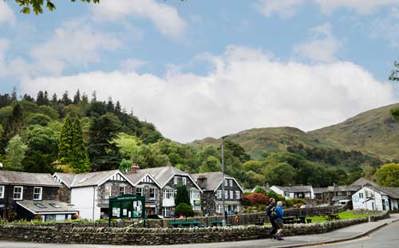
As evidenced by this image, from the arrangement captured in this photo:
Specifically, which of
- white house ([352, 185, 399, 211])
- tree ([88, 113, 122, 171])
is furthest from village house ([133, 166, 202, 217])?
white house ([352, 185, 399, 211])

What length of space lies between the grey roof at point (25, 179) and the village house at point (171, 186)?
1611cm

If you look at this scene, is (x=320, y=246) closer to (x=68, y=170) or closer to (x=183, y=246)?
(x=183, y=246)

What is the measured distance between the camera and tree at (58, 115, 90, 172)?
7685 cm

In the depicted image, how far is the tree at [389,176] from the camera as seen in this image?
130 meters

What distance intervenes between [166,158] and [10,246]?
7731 cm

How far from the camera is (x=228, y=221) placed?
141 feet

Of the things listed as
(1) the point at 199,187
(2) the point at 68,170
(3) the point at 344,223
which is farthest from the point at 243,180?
(3) the point at 344,223

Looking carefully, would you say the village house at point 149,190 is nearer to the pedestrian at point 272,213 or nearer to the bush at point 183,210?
the bush at point 183,210

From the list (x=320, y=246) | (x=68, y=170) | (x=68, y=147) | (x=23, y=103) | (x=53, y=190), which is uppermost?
(x=23, y=103)

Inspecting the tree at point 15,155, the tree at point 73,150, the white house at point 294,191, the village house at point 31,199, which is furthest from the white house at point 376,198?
the tree at point 15,155

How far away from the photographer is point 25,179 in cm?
5197

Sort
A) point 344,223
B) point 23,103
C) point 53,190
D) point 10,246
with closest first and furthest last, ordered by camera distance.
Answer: point 10,246
point 344,223
point 53,190
point 23,103

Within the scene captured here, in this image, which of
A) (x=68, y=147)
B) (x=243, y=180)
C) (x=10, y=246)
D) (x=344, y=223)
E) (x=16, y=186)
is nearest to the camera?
(x=10, y=246)

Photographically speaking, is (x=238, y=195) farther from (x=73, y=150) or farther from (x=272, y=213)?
(x=272, y=213)
